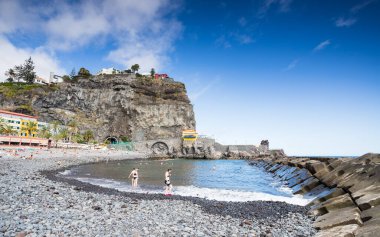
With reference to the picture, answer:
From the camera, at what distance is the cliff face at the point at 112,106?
394 feet

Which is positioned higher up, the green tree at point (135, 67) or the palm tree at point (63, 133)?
the green tree at point (135, 67)

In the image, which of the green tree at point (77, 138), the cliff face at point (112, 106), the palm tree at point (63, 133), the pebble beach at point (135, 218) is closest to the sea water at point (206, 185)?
the pebble beach at point (135, 218)

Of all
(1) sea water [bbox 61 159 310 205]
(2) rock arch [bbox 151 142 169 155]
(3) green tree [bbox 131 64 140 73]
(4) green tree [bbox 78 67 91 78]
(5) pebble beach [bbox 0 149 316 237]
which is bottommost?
(1) sea water [bbox 61 159 310 205]

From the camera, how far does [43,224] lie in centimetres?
909

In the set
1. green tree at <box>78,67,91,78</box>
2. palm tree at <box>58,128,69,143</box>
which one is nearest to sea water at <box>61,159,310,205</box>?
palm tree at <box>58,128,69,143</box>

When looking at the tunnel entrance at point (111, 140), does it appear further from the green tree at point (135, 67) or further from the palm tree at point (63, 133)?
the green tree at point (135, 67)

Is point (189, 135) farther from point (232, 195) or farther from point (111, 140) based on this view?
point (232, 195)

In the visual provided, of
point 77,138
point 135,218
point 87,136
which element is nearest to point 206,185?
point 135,218

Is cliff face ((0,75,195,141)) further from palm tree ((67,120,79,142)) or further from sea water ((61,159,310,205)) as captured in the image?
sea water ((61,159,310,205))

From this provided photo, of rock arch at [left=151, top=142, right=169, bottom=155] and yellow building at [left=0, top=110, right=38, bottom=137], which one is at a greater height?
yellow building at [left=0, top=110, right=38, bottom=137]

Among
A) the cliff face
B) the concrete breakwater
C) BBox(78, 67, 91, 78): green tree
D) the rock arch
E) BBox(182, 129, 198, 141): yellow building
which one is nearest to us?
the concrete breakwater

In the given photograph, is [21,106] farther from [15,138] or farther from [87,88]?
[15,138]

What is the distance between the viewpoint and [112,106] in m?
130

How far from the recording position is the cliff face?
120206 mm
